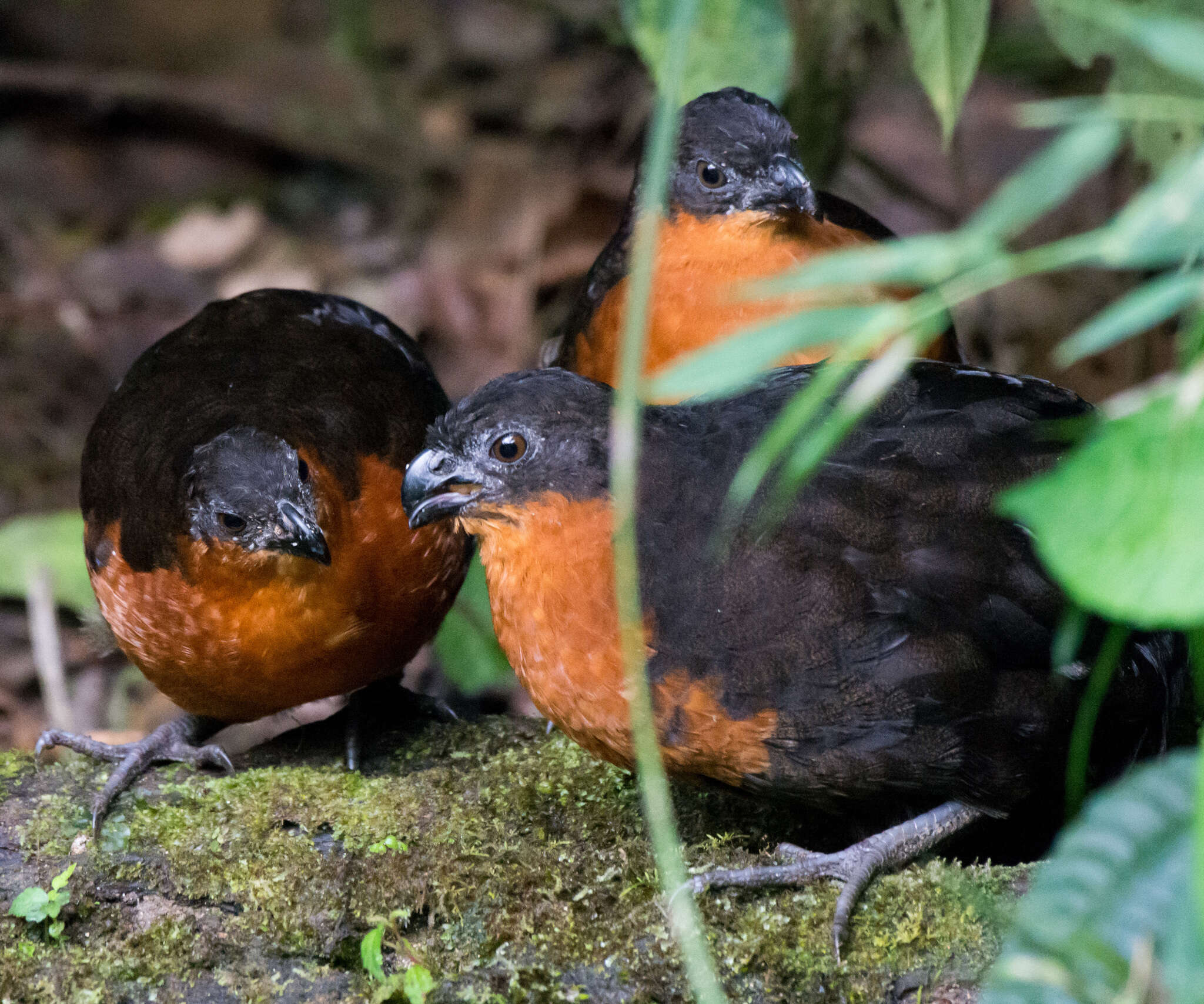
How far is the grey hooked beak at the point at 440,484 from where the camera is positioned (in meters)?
3.17

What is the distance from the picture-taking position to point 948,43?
3.70 metres

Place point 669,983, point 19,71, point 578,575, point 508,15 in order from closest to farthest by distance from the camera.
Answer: point 669,983, point 578,575, point 19,71, point 508,15

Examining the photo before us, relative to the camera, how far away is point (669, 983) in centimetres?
282

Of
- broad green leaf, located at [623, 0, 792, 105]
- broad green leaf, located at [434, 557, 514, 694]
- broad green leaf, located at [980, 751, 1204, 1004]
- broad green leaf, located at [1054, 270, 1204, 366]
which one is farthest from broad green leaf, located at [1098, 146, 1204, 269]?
broad green leaf, located at [434, 557, 514, 694]

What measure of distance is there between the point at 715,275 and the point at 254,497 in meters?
1.52

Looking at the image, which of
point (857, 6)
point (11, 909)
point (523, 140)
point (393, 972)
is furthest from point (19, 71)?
point (393, 972)

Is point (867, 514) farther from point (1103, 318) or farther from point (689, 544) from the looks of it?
point (1103, 318)

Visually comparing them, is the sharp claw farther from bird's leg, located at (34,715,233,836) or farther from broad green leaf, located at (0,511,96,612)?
broad green leaf, located at (0,511,96,612)

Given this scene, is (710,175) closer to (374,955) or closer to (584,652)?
(584,652)

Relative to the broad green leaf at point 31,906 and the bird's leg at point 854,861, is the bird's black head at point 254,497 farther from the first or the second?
the bird's leg at point 854,861

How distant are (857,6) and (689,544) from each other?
114 inches

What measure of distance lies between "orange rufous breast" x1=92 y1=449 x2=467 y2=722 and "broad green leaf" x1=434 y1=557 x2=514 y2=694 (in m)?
0.86

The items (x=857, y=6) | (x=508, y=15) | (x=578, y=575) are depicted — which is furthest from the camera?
(x=508, y=15)

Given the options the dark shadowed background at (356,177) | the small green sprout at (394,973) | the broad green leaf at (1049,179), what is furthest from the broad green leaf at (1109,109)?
the dark shadowed background at (356,177)
